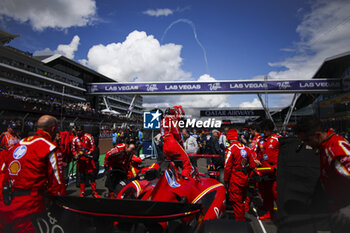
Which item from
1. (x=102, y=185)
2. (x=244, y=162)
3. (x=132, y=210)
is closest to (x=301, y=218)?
(x=132, y=210)

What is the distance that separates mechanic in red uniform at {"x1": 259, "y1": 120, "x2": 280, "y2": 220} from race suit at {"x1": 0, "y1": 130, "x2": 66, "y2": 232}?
373 centimetres

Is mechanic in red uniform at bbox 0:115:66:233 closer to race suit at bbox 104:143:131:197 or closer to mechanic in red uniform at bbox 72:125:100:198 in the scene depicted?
race suit at bbox 104:143:131:197

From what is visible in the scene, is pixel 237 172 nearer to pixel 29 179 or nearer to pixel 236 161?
pixel 236 161

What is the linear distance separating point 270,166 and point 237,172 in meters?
0.79

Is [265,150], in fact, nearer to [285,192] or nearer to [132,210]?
[285,192]

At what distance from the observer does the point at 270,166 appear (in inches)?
170

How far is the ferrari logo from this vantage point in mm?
2090

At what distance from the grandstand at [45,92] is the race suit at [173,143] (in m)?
9.04

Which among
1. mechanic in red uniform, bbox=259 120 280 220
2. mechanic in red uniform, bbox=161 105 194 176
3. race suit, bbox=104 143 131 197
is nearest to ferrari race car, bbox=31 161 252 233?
mechanic in red uniform, bbox=161 105 194 176

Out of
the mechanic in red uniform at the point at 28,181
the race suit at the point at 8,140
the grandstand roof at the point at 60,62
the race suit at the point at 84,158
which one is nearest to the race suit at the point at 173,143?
the mechanic in red uniform at the point at 28,181

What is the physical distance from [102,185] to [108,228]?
5.98 m

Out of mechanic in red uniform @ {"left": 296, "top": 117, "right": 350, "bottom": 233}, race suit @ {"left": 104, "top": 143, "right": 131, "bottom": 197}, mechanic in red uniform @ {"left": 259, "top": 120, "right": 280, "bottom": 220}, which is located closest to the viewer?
mechanic in red uniform @ {"left": 296, "top": 117, "right": 350, "bottom": 233}

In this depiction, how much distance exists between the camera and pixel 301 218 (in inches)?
74.2

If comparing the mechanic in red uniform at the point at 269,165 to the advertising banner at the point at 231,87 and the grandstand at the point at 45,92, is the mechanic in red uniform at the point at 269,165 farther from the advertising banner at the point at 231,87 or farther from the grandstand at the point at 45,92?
the advertising banner at the point at 231,87
